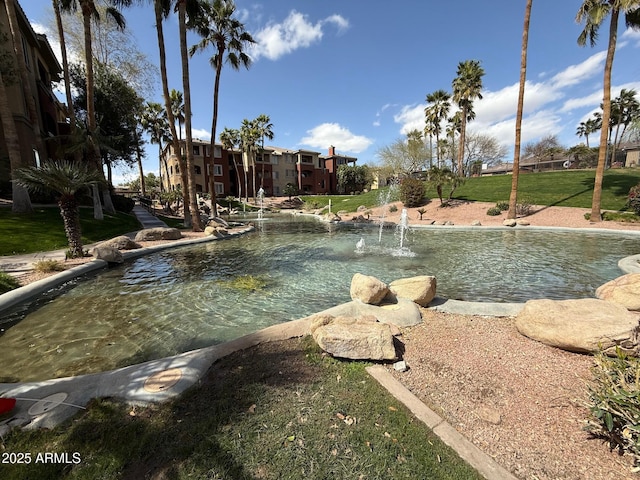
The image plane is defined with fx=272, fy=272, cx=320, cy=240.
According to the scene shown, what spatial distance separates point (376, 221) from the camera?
25.0 m

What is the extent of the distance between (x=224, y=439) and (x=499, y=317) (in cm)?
535

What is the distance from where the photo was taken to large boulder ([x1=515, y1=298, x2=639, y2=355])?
148 inches

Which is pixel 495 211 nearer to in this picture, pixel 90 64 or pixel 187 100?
pixel 187 100

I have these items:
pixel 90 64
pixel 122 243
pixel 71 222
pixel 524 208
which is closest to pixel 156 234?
pixel 122 243

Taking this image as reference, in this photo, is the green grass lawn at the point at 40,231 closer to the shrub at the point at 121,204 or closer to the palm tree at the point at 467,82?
the shrub at the point at 121,204

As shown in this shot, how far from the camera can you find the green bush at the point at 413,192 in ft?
96.5

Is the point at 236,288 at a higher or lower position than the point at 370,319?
lower

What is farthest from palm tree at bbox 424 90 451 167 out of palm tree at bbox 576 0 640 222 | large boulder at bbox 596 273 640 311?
large boulder at bbox 596 273 640 311

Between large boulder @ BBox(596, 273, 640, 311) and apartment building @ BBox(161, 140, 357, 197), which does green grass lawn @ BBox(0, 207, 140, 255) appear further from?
apartment building @ BBox(161, 140, 357, 197)

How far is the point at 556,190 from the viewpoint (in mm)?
25781

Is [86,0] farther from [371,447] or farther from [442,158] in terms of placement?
[442,158]

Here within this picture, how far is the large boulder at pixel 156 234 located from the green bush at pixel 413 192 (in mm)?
23207

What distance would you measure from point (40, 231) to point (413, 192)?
94.8 ft

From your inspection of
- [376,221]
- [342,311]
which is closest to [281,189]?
[376,221]
